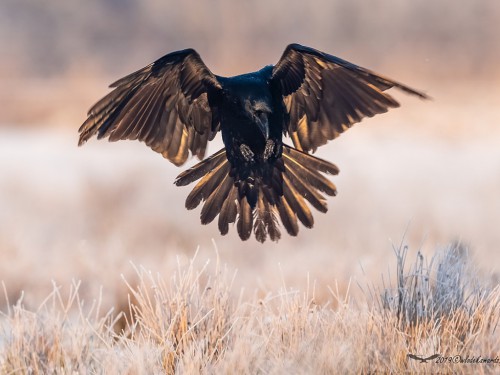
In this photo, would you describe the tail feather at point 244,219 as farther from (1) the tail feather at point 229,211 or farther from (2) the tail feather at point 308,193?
(2) the tail feather at point 308,193

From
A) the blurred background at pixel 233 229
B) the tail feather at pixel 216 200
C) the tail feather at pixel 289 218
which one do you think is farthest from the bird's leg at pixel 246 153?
the blurred background at pixel 233 229

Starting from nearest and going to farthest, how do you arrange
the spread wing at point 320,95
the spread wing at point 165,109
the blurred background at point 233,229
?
the spread wing at point 320,95 → the spread wing at point 165,109 → the blurred background at point 233,229

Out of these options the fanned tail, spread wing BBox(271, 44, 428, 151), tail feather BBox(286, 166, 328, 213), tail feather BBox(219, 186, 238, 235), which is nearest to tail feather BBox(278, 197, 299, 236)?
the fanned tail

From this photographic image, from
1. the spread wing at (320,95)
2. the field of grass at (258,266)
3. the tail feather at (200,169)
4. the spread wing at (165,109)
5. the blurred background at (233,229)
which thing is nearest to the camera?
the field of grass at (258,266)

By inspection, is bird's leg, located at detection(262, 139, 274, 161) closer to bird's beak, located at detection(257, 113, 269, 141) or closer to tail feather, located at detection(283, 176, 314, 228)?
bird's beak, located at detection(257, 113, 269, 141)

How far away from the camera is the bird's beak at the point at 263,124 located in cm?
470

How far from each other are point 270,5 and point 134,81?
3508 cm

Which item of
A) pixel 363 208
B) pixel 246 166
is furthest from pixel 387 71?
pixel 246 166

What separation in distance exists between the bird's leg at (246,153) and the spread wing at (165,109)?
0.29 m

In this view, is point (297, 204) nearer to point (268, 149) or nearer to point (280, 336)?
point (268, 149)

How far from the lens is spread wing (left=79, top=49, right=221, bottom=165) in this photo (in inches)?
185

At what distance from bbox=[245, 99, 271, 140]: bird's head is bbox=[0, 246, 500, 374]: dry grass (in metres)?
0.74

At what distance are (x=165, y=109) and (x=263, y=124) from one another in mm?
639

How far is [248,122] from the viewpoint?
4.74 metres
